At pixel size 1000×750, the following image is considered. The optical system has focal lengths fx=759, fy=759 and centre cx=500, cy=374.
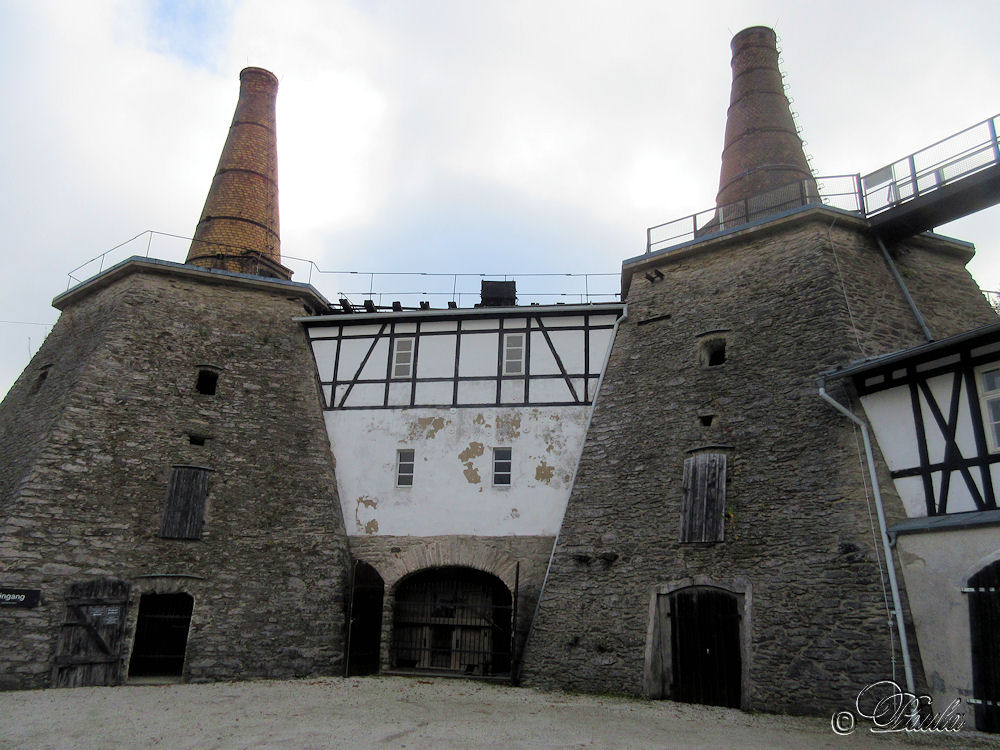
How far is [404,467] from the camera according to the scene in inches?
696

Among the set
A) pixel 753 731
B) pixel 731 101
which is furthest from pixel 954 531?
pixel 731 101

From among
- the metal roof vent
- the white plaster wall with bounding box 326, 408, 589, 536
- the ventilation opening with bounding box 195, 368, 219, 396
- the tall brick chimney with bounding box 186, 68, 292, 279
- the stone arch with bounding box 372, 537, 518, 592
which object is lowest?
the stone arch with bounding box 372, 537, 518, 592

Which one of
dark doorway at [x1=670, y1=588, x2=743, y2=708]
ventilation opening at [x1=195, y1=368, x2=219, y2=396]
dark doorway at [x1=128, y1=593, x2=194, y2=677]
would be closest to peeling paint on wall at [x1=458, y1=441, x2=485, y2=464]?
dark doorway at [x1=670, y1=588, x2=743, y2=708]

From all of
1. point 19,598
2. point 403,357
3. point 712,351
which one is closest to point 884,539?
point 712,351

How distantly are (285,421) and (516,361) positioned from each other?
560 cm

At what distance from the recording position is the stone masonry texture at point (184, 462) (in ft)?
48.5

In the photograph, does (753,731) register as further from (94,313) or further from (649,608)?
(94,313)

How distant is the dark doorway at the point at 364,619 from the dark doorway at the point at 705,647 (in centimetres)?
660

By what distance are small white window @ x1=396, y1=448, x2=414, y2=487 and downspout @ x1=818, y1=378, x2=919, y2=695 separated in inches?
354

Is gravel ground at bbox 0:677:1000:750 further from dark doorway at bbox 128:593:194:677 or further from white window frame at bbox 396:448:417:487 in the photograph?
white window frame at bbox 396:448:417:487

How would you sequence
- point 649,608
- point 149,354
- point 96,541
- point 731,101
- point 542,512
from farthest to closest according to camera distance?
point 731,101 < point 149,354 < point 542,512 < point 96,541 < point 649,608

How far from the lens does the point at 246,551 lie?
16016 mm

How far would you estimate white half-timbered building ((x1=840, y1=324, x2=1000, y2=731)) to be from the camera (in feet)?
33.1

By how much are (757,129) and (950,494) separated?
480 inches
